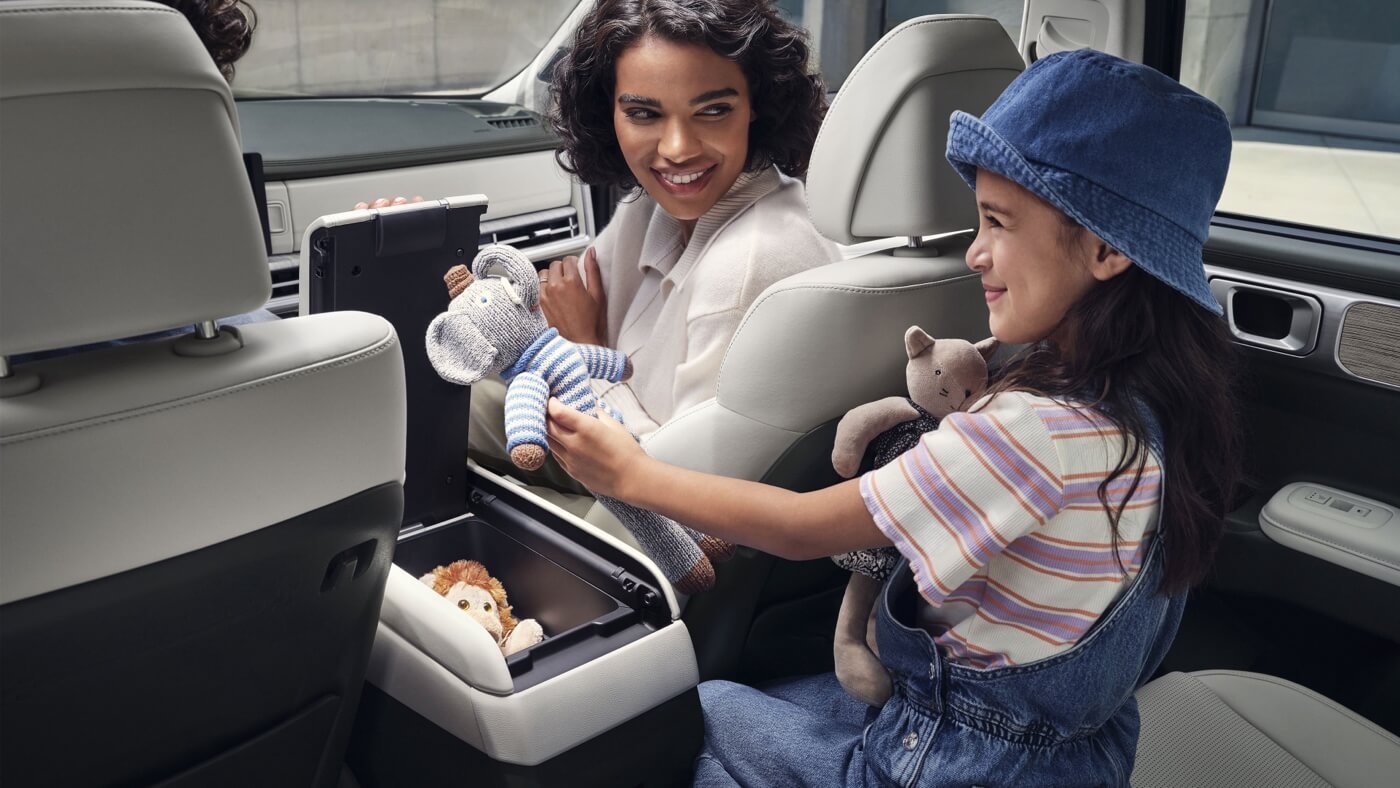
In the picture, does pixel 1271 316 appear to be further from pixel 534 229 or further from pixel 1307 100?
pixel 1307 100

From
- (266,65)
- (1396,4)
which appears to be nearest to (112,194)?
(266,65)

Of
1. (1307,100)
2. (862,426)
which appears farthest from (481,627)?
Answer: (1307,100)

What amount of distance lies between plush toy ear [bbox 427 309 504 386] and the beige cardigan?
417 mm

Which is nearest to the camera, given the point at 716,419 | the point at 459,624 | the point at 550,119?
the point at 459,624

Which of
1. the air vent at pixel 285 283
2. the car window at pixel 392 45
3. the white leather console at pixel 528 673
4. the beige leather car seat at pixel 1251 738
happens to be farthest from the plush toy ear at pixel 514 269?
the car window at pixel 392 45

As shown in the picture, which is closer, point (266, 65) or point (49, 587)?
point (49, 587)

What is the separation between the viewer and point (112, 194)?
1003 mm

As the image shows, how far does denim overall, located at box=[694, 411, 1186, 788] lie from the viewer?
1342 mm

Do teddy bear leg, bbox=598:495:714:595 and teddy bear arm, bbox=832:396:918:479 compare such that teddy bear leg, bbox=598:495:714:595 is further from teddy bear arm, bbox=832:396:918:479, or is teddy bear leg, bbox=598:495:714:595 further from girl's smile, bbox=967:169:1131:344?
girl's smile, bbox=967:169:1131:344

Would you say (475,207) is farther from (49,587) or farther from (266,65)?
(266,65)

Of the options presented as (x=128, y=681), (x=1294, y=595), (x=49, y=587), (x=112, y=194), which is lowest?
(x=1294, y=595)

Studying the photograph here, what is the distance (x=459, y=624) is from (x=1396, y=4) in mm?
4277

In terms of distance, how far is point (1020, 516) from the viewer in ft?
4.10

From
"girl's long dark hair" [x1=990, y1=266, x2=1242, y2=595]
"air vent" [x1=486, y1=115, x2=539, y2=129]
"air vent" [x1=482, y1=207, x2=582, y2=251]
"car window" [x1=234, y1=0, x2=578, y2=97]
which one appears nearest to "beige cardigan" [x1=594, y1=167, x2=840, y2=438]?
"girl's long dark hair" [x1=990, y1=266, x2=1242, y2=595]
